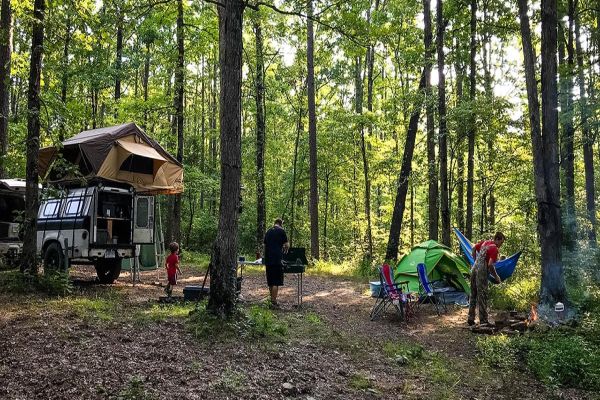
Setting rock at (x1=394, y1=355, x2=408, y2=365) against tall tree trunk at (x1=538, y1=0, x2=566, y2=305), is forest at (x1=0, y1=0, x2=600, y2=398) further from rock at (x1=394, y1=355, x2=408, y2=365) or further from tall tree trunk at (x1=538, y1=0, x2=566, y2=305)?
rock at (x1=394, y1=355, x2=408, y2=365)

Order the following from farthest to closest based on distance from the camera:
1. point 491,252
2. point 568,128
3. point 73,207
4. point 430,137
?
1. point 430,137
2. point 568,128
3. point 73,207
4. point 491,252

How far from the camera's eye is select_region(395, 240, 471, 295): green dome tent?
10.8 m

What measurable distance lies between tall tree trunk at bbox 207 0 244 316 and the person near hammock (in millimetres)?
4836

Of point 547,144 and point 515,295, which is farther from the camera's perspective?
point 515,295

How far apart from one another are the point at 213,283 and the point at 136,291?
442 centimetres

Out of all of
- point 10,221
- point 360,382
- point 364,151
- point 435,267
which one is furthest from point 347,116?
point 360,382

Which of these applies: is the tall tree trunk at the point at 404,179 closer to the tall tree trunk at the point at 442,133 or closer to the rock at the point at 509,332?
the tall tree trunk at the point at 442,133

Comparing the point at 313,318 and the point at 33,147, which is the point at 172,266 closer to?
the point at 313,318

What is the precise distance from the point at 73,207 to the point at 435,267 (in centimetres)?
839

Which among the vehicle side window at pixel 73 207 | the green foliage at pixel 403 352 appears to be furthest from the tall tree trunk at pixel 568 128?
the vehicle side window at pixel 73 207

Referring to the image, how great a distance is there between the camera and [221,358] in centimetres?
545

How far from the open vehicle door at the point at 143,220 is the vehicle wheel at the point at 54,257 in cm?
159

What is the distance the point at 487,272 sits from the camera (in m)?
8.79

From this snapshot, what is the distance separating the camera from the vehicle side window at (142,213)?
437 inches
